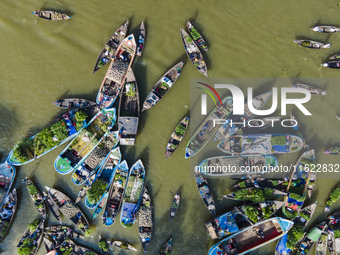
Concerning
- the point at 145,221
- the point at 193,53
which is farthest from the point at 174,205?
the point at 193,53

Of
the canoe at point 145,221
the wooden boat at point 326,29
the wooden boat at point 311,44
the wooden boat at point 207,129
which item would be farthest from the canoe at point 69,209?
the wooden boat at point 326,29

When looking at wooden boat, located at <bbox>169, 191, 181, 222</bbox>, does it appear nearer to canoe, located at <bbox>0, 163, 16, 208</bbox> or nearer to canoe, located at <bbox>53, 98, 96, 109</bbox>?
canoe, located at <bbox>53, 98, 96, 109</bbox>

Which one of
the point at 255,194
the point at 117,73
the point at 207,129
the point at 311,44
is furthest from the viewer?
the point at 311,44

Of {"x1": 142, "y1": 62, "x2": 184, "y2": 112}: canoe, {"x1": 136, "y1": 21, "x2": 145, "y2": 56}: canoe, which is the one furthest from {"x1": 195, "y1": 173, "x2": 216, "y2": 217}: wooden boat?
{"x1": 136, "y1": 21, "x2": 145, "y2": 56}: canoe

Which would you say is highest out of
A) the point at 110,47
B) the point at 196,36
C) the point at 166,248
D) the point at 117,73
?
the point at 196,36

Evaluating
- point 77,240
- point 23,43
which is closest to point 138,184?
point 77,240

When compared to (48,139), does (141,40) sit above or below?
above

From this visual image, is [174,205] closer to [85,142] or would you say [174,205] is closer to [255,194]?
[255,194]
